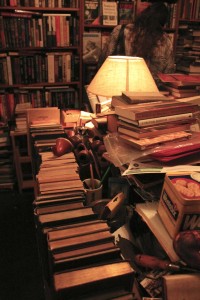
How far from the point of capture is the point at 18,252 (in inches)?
73.0

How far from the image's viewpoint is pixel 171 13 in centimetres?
277

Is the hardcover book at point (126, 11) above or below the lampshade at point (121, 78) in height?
above

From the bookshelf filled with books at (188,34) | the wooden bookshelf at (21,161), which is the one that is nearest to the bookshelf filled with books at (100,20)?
the bookshelf filled with books at (188,34)

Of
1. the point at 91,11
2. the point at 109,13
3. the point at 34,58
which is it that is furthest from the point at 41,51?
the point at 109,13

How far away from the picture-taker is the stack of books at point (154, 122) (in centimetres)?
101

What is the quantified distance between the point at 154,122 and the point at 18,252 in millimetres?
1352

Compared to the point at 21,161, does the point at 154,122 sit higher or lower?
higher

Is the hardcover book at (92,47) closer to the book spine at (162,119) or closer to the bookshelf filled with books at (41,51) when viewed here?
the bookshelf filled with books at (41,51)

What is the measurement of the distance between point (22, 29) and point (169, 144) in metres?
1.96

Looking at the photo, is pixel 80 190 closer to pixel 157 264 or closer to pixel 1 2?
pixel 157 264

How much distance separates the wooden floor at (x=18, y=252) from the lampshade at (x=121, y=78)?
114 cm

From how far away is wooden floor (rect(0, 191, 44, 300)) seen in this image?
5.21ft

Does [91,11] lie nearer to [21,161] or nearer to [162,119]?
[21,161]

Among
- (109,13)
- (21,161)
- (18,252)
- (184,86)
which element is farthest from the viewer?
(109,13)
